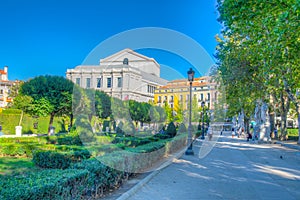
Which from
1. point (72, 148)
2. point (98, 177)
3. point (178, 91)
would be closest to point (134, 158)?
point (98, 177)

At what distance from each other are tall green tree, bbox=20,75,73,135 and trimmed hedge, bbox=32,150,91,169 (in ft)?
49.8

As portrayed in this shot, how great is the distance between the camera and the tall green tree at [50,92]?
23.6 meters

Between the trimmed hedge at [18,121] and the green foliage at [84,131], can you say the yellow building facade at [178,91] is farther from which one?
the trimmed hedge at [18,121]

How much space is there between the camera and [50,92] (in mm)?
23781

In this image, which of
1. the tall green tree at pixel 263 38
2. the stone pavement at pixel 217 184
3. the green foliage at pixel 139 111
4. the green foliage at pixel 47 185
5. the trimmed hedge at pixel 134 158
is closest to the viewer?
the green foliage at pixel 47 185

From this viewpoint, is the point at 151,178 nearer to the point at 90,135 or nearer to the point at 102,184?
the point at 102,184

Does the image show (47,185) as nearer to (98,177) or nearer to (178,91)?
(98,177)

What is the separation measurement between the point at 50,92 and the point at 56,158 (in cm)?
1627

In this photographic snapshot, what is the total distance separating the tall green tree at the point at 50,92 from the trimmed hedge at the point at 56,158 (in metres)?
15.2

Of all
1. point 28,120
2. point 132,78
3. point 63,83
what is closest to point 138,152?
point 132,78

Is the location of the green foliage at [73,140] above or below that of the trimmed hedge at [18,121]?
below

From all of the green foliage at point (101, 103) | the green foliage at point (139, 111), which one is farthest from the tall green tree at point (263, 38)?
the green foliage at point (101, 103)

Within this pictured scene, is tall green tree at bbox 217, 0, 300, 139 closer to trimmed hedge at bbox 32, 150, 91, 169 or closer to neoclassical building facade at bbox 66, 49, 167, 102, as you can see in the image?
neoclassical building facade at bbox 66, 49, 167, 102

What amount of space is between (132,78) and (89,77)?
331cm
